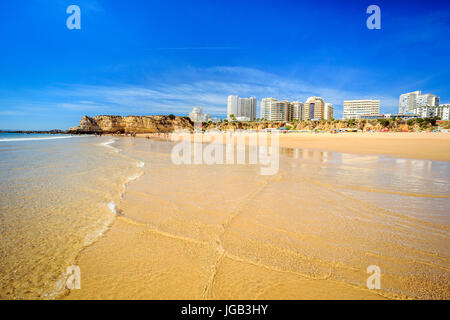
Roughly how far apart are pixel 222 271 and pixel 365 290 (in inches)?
59.2

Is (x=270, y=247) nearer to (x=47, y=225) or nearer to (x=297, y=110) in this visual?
(x=47, y=225)

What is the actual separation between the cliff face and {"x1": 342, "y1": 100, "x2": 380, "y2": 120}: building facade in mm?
133636

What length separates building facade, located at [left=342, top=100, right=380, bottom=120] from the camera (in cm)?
16150

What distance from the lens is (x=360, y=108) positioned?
16475 cm

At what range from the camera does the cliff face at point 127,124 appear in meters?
132

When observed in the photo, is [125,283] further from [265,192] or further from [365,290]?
[265,192]

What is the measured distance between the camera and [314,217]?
3.94 metres

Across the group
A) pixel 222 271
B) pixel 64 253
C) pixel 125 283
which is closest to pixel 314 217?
pixel 222 271

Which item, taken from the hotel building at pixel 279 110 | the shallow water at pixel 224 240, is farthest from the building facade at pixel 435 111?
the shallow water at pixel 224 240

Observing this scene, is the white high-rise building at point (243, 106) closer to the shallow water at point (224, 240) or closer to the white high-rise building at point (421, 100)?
the white high-rise building at point (421, 100)

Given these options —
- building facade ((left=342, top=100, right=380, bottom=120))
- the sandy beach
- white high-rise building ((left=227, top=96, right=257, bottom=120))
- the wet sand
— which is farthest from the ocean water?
building facade ((left=342, top=100, right=380, bottom=120))

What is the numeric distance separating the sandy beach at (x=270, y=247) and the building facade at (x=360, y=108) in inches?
7325

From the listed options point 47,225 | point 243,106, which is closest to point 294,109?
point 243,106

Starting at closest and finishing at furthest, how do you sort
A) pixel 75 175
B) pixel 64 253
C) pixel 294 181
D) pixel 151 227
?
pixel 64 253, pixel 151 227, pixel 294 181, pixel 75 175
